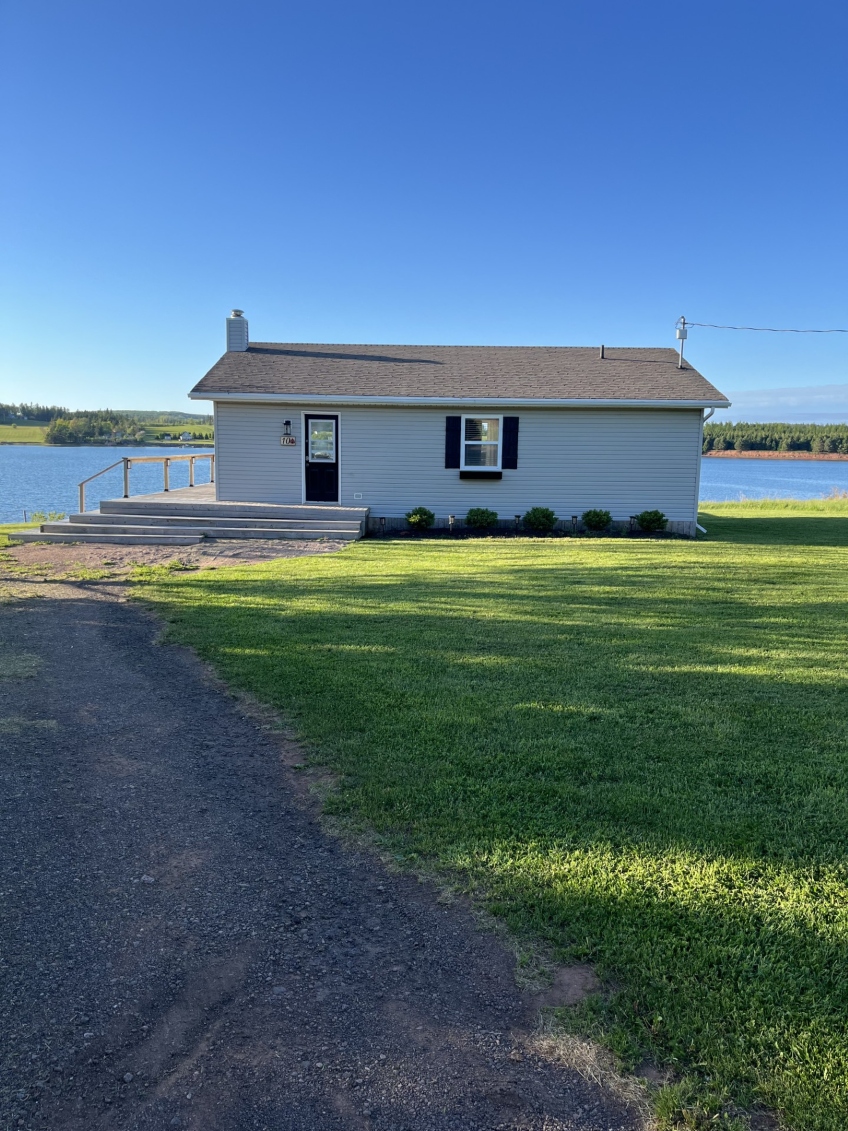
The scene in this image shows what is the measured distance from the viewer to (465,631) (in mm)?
6250

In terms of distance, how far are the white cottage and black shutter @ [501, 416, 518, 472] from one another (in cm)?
2

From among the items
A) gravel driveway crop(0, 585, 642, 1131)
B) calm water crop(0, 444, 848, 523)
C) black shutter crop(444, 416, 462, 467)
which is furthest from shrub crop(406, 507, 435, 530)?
gravel driveway crop(0, 585, 642, 1131)

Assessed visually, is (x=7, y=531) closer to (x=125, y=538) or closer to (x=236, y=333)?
(x=125, y=538)

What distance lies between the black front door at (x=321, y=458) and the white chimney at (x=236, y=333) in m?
3.37

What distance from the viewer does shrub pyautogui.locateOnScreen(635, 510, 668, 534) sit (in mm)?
14148

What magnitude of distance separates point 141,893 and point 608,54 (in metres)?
18.6

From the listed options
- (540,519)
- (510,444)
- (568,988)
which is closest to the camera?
(568,988)

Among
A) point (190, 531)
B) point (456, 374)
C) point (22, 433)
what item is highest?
point (22, 433)

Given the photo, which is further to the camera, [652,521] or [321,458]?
[321,458]

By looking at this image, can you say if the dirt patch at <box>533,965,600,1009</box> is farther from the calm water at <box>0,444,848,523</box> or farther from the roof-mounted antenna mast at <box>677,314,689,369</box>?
the calm water at <box>0,444,848,523</box>

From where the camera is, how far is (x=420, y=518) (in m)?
14.1

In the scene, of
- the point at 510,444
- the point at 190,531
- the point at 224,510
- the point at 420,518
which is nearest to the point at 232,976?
the point at 190,531

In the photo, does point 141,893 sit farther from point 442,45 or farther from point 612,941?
point 442,45

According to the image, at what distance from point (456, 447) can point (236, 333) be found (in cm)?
608
